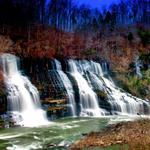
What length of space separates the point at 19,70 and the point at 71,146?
55.9 ft

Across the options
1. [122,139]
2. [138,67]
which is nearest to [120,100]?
[138,67]

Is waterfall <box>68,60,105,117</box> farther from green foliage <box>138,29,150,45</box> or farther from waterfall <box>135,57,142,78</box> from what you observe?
green foliage <box>138,29,150,45</box>

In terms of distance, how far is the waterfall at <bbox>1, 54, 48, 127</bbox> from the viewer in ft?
92.5

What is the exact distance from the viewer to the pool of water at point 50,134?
751 inches

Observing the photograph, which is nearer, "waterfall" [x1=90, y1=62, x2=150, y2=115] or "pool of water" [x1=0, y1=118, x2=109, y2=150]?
"pool of water" [x1=0, y1=118, x2=109, y2=150]

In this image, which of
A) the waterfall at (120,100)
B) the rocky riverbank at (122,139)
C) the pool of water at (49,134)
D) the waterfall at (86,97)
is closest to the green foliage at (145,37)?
the waterfall at (120,100)

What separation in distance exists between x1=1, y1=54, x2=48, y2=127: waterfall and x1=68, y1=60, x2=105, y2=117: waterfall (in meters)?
4.23

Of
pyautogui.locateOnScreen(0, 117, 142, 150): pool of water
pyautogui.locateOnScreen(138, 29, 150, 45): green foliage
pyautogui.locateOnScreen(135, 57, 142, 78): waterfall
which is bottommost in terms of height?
pyautogui.locateOnScreen(0, 117, 142, 150): pool of water

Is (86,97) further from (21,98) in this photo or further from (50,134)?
(50,134)

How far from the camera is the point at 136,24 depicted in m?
78.8

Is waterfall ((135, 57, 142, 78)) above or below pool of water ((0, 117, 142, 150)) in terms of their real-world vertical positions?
above

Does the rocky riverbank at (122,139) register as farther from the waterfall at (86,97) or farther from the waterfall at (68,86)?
the waterfall at (86,97)

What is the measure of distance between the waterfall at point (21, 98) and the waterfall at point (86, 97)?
4234mm

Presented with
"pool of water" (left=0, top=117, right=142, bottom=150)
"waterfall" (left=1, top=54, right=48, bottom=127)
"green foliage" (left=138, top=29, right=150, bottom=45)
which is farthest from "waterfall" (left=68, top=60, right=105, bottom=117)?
"green foliage" (left=138, top=29, right=150, bottom=45)
